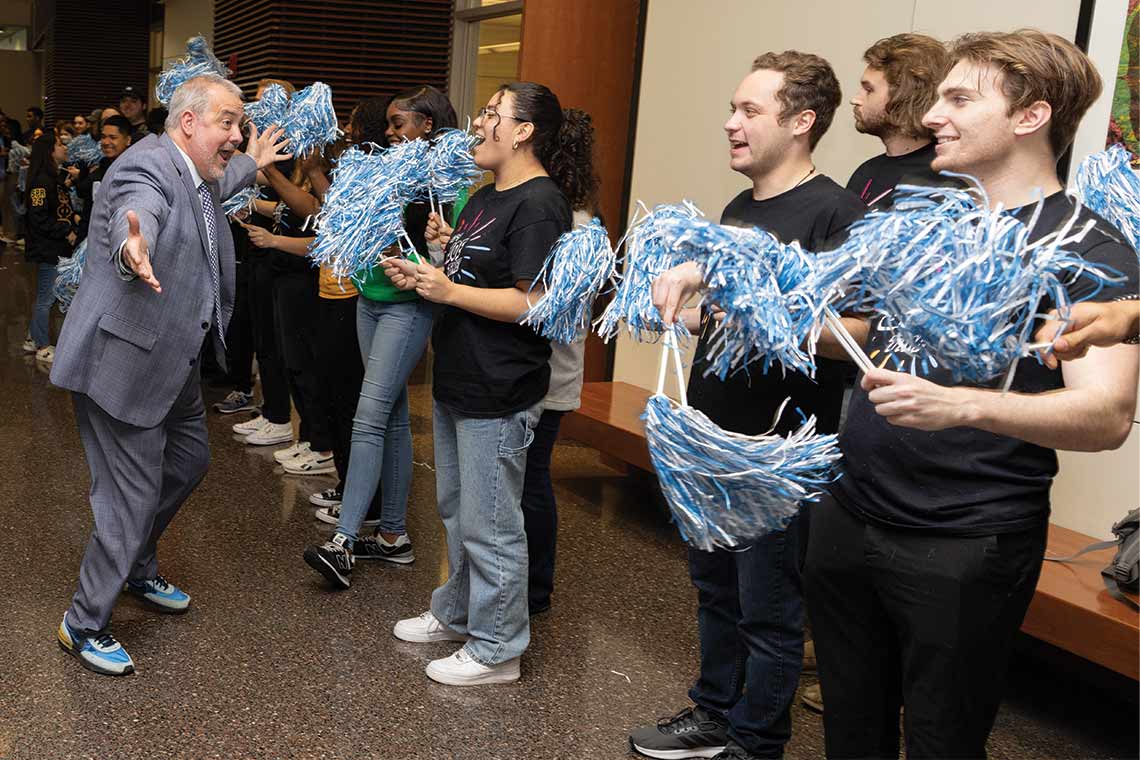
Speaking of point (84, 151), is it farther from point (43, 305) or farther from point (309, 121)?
point (309, 121)

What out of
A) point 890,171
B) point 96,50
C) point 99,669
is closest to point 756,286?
point 890,171

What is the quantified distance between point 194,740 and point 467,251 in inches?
56.0

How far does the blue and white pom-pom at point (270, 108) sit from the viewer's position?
165 inches

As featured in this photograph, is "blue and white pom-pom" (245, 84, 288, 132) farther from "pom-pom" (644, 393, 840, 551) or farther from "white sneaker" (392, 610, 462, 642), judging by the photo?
"pom-pom" (644, 393, 840, 551)

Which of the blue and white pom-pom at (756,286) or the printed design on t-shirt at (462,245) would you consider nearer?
the blue and white pom-pom at (756,286)

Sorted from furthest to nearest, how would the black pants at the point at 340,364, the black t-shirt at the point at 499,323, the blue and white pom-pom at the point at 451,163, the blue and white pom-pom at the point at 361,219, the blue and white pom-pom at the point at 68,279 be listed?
1. the blue and white pom-pom at the point at 68,279
2. the black pants at the point at 340,364
3. the blue and white pom-pom at the point at 451,163
4. the blue and white pom-pom at the point at 361,219
5. the black t-shirt at the point at 499,323

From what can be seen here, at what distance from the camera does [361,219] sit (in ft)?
10.9

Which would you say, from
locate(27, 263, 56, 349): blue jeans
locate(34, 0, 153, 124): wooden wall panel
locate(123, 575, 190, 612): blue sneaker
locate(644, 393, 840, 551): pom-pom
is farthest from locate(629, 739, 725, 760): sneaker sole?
locate(34, 0, 153, 124): wooden wall panel

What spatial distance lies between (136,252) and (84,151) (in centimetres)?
619

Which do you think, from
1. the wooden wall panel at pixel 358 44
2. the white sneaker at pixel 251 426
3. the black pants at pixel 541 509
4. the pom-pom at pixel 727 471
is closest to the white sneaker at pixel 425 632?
the black pants at pixel 541 509

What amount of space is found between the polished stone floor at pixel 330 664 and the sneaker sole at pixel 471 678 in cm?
3

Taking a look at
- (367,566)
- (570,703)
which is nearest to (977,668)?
(570,703)

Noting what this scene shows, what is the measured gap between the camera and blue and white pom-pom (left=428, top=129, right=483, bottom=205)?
3422 millimetres

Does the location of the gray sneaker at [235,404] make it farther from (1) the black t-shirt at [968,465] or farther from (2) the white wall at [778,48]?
(1) the black t-shirt at [968,465]
